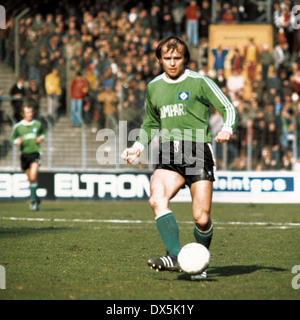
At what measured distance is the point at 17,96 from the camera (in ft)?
68.4

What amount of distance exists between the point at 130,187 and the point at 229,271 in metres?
11.3

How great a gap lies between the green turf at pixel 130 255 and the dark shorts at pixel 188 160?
1076 mm

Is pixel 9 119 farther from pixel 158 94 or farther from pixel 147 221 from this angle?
pixel 158 94

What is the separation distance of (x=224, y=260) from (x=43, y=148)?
11.7m

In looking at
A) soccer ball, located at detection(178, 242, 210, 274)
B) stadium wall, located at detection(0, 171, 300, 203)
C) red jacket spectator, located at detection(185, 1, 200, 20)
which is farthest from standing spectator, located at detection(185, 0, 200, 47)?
soccer ball, located at detection(178, 242, 210, 274)

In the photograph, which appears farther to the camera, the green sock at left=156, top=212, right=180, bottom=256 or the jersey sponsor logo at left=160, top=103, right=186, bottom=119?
the jersey sponsor logo at left=160, top=103, right=186, bottom=119

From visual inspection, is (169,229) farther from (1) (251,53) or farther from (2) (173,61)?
(1) (251,53)

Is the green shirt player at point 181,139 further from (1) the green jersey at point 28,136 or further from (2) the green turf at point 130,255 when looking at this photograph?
(1) the green jersey at point 28,136

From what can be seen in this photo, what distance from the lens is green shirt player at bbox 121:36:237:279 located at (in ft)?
Answer: 25.3

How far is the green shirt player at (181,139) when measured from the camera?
771cm

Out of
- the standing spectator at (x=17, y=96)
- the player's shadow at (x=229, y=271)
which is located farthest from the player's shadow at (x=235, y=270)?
the standing spectator at (x=17, y=96)

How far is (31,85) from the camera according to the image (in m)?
21.1

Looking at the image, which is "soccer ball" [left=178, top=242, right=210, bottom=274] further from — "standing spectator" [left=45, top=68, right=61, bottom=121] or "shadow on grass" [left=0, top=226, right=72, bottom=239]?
"standing spectator" [left=45, top=68, right=61, bottom=121]

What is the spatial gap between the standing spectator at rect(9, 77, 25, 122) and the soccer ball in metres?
13.5
